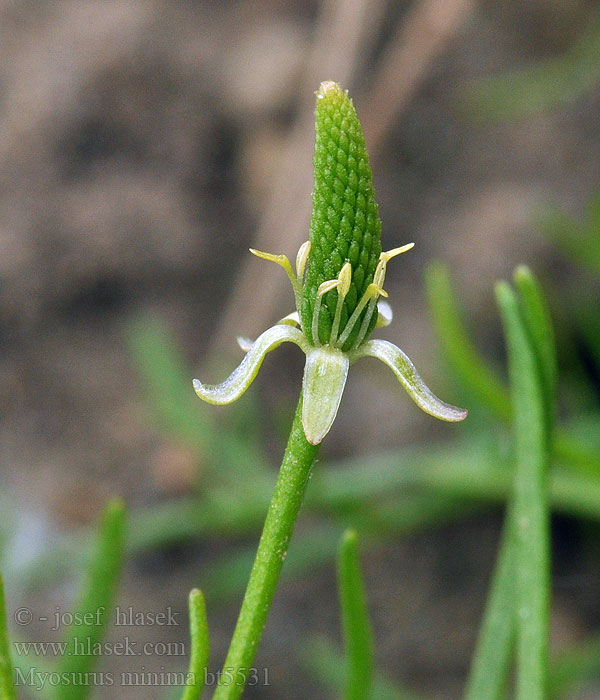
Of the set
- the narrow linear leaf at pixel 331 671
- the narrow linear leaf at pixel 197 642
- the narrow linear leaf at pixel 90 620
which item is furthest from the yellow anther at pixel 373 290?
the narrow linear leaf at pixel 331 671

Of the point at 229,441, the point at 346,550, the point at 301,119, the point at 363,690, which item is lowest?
the point at 363,690

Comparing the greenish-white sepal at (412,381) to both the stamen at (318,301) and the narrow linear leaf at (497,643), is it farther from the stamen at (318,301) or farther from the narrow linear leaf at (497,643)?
the narrow linear leaf at (497,643)

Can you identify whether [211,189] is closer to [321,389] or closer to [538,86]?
[538,86]

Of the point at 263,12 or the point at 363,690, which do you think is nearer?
the point at 363,690

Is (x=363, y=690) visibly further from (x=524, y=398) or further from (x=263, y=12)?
(x=263, y=12)

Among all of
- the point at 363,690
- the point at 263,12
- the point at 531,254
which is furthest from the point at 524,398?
the point at 263,12
